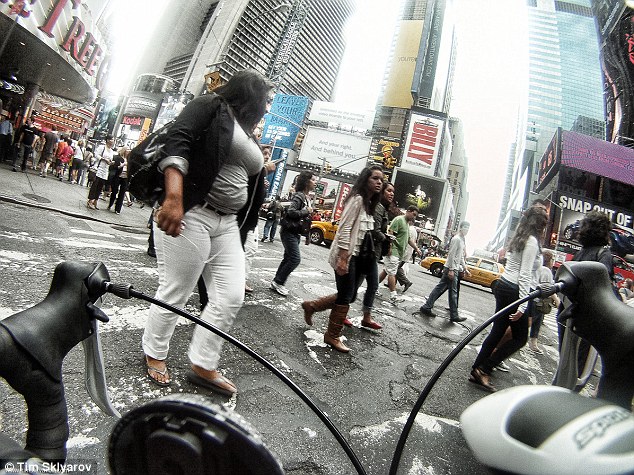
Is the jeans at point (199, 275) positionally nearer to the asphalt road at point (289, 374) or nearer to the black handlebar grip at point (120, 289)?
the asphalt road at point (289, 374)

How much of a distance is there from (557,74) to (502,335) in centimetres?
13663

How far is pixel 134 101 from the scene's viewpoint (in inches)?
2504

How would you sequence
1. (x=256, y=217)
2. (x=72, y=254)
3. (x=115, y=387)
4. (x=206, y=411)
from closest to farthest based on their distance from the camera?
(x=206, y=411), (x=115, y=387), (x=256, y=217), (x=72, y=254)

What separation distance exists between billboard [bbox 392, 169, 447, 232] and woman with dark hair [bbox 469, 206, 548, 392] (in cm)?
3333

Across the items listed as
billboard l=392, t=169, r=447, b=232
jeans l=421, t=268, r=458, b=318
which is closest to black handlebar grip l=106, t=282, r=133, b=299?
jeans l=421, t=268, r=458, b=318

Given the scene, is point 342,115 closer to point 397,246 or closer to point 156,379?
point 397,246

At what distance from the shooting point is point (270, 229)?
11328 millimetres

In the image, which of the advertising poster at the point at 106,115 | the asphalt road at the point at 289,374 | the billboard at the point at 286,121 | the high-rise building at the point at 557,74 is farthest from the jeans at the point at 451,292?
the high-rise building at the point at 557,74

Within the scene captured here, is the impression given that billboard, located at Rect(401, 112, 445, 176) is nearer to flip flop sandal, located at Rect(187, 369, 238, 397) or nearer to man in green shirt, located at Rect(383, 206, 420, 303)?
man in green shirt, located at Rect(383, 206, 420, 303)

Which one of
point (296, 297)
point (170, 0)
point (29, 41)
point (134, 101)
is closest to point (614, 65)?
point (296, 297)

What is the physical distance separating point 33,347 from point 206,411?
0.51 metres

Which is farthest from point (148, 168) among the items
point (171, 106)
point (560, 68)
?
point (560, 68)

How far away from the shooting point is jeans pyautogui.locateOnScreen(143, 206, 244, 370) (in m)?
1.89

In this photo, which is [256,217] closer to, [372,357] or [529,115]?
[372,357]
